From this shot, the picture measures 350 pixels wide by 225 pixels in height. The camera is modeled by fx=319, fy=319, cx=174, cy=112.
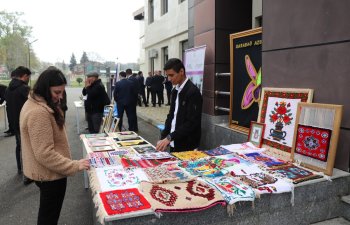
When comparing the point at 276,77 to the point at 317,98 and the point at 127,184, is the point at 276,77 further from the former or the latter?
the point at 127,184

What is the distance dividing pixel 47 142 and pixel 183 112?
1.68 m

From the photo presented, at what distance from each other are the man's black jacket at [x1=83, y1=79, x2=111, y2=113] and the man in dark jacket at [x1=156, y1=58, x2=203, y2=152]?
3.73 m

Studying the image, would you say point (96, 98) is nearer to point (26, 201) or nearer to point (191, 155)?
point (26, 201)

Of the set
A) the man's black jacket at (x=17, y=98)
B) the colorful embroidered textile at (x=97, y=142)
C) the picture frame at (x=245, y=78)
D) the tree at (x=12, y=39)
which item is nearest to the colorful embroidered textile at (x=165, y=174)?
the colorful embroidered textile at (x=97, y=142)

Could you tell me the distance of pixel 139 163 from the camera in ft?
9.71

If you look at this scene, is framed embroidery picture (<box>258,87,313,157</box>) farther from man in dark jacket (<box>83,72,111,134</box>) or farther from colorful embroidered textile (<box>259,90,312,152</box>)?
man in dark jacket (<box>83,72,111,134</box>)

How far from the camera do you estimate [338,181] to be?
268cm

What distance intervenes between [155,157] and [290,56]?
5.65ft

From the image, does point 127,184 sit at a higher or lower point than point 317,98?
lower

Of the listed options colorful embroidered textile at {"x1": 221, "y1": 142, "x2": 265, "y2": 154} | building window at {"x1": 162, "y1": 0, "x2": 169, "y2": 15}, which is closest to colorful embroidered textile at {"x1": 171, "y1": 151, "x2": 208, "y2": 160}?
colorful embroidered textile at {"x1": 221, "y1": 142, "x2": 265, "y2": 154}

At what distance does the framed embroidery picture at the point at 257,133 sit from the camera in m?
3.52

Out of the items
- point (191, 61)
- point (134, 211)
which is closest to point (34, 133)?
point (134, 211)

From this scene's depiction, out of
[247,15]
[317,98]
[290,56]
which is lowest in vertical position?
[317,98]

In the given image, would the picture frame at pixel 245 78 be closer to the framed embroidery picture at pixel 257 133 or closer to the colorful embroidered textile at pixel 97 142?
the framed embroidery picture at pixel 257 133
